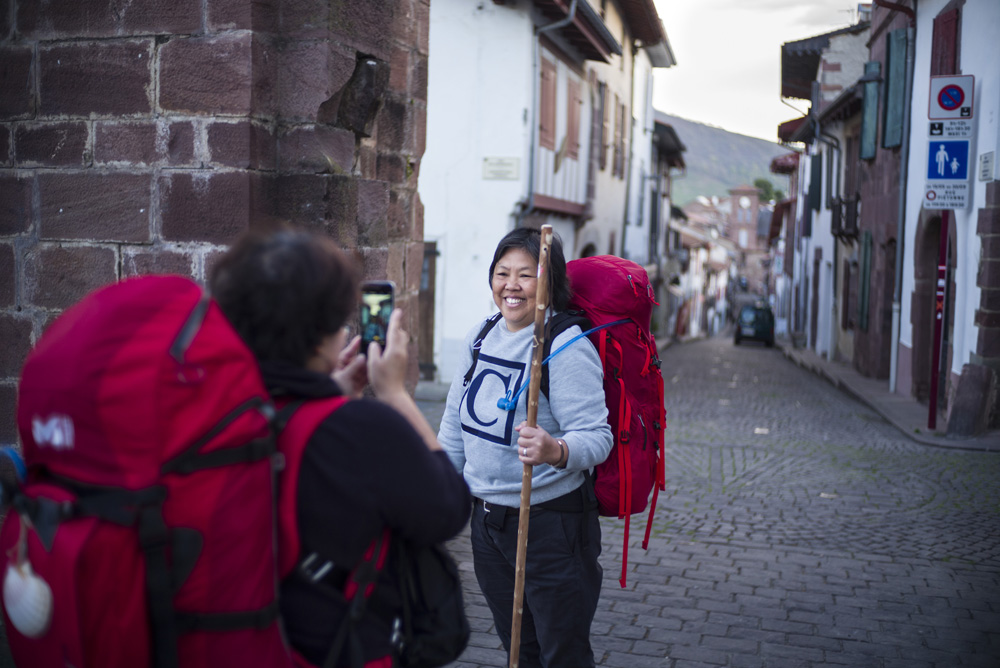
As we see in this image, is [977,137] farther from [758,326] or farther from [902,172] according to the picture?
[758,326]

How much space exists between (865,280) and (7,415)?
15969 mm

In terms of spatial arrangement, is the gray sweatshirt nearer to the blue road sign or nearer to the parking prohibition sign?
the parking prohibition sign

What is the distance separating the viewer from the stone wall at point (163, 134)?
3436mm

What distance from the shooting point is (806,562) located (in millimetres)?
5570

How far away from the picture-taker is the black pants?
2.77 metres

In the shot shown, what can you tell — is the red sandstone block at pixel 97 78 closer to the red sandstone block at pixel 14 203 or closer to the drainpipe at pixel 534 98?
the red sandstone block at pixel 14 203

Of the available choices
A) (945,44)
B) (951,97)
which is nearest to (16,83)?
(951,97)

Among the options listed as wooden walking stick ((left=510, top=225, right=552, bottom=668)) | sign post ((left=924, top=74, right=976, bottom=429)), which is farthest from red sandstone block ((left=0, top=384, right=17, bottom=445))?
sign post ((left=924, top=74, right=976, bottom=429))

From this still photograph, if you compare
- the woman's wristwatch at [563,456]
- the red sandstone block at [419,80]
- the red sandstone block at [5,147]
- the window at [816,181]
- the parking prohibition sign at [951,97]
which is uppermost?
the window at [816,181]

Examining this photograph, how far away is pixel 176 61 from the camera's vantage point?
11.3 ft

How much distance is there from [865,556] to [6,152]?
190 inches

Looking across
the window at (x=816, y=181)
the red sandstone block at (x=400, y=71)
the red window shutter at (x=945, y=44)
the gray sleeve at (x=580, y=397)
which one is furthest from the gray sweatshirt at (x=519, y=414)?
the window at (x=816, y=181)

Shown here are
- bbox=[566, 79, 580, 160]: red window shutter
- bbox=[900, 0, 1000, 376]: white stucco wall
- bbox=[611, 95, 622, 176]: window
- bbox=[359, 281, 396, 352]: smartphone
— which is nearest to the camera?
bbox=[359, 281, 396, 352]: smartphone

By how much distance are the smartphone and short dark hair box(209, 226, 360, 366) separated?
1.57 ft
